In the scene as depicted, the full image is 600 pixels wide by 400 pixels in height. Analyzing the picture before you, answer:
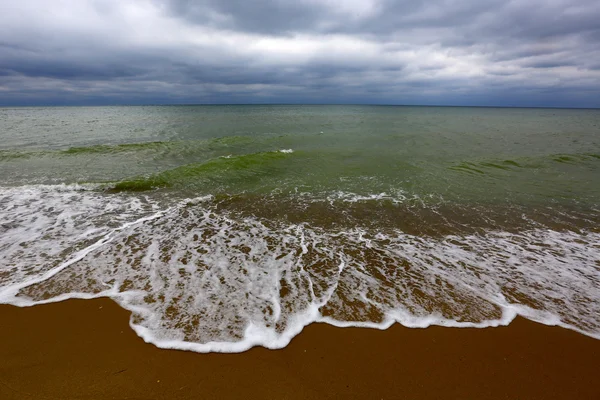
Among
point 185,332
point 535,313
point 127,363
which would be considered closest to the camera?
point 127,363

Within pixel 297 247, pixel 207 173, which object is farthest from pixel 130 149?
pixel 297 247

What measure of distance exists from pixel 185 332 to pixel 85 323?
70.6 inches

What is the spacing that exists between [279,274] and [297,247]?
1375mm

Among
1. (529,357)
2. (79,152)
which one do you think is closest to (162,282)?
(529,357)

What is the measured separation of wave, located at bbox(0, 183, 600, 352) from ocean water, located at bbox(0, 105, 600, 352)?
0.04m

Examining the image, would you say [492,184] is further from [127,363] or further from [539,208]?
[127,363]

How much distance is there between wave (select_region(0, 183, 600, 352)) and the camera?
491 centimetres

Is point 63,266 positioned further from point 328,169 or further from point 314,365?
point 328,169

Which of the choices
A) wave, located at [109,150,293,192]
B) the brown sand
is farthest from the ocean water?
the brown sand

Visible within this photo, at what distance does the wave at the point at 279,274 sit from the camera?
16.1ft

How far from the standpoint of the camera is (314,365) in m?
4.02

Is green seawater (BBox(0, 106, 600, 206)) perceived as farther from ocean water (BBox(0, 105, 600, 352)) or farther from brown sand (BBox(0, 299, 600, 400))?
brown sand (BBox(0, 299, 600, 400))

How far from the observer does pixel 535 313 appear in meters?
5.11

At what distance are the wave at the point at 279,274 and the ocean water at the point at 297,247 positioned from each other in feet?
0.12
